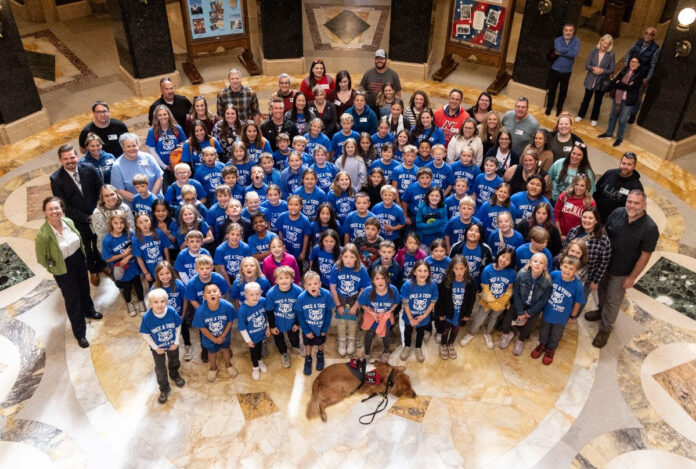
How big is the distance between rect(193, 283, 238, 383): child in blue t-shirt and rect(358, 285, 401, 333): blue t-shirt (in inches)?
49.5

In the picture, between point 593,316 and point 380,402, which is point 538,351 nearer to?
point 593,316

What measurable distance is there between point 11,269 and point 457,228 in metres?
5.50

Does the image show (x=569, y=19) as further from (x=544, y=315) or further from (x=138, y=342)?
(x=138, y=342)

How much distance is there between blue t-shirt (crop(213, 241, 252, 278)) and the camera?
6.18 m

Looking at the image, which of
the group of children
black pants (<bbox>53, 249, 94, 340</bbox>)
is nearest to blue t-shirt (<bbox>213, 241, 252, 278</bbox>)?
the group of children

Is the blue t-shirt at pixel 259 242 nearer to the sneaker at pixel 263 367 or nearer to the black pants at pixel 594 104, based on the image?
the sneaker at pixel 263 367

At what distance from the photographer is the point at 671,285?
24.6 ft

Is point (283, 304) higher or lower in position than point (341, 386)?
higher

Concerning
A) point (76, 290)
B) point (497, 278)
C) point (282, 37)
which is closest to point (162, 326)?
point (76, 290)

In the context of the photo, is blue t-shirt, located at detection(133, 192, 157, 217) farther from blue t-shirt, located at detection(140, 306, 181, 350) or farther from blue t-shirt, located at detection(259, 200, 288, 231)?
blue t-shirt, located at detection(140, 306, 181, 350)

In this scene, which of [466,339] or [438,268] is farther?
[466,339]

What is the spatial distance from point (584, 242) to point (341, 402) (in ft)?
9.26

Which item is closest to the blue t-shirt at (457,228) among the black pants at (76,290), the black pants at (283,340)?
the black pants at (283,340)

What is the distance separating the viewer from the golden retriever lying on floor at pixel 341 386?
5820 mm
